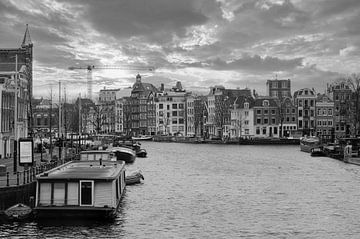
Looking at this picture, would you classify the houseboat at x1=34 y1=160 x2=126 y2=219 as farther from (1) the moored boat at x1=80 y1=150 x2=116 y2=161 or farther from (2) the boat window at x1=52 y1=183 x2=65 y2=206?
(1) the moored boat at x1=80 y1=150 x2=116 y2=161

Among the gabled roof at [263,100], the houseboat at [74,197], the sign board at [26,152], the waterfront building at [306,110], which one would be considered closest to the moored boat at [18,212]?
the houseboat at [74,197]

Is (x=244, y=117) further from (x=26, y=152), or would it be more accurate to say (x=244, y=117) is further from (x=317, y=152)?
(x=26, y=152)

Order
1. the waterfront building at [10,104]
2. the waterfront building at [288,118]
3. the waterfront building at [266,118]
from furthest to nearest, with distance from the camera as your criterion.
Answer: the waterfront building at [266,118] < the waterfront building at [288,118] < the waterfront building at [10,104]

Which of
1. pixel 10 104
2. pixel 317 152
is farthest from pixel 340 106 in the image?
pixel 10 104

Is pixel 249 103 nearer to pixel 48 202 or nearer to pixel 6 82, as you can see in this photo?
pixel 6 82

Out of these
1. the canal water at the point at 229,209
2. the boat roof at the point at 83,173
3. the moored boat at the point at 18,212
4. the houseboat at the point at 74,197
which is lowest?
the canal water at the point at 229,209

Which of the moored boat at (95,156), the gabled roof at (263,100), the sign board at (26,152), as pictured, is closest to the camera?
the sign board at (26,152)

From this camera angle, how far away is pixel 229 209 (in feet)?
153

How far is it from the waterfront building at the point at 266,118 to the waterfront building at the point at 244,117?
167 centimetres

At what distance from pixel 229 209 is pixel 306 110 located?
14715 cm

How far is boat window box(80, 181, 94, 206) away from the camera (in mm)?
39094

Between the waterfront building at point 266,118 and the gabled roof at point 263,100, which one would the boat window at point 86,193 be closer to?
the waterfront building at point 266,118

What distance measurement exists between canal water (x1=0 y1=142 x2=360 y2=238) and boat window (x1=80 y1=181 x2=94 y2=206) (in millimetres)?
1332

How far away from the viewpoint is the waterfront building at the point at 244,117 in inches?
7569
